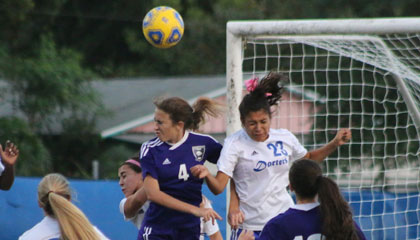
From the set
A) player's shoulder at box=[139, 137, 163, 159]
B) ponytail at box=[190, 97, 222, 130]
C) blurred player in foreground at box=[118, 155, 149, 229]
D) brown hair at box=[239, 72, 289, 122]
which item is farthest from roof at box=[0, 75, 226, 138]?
brown hair at box=[239, 72, 289, 122]

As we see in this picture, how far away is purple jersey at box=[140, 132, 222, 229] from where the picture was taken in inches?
202

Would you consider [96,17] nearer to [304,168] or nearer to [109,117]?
[109,117]

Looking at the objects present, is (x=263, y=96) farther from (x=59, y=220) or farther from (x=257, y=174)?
(x=59, y=220)

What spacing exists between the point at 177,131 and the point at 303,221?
130 centimetres

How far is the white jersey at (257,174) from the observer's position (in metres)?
5.19

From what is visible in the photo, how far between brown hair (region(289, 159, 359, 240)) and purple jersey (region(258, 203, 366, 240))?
0.17 feet

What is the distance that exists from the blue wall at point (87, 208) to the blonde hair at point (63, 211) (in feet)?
10.2

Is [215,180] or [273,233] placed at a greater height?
[215,180]

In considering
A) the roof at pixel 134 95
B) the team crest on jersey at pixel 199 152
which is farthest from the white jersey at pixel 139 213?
the roof at pixel 134 95

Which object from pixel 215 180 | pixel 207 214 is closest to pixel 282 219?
pixel 207 214

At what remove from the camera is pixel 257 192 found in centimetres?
522

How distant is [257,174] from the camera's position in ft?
17.1

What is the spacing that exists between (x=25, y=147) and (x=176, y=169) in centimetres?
1208

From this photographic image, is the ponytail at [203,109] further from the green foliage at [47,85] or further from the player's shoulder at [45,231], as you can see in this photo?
the green foliage at [47,85]
